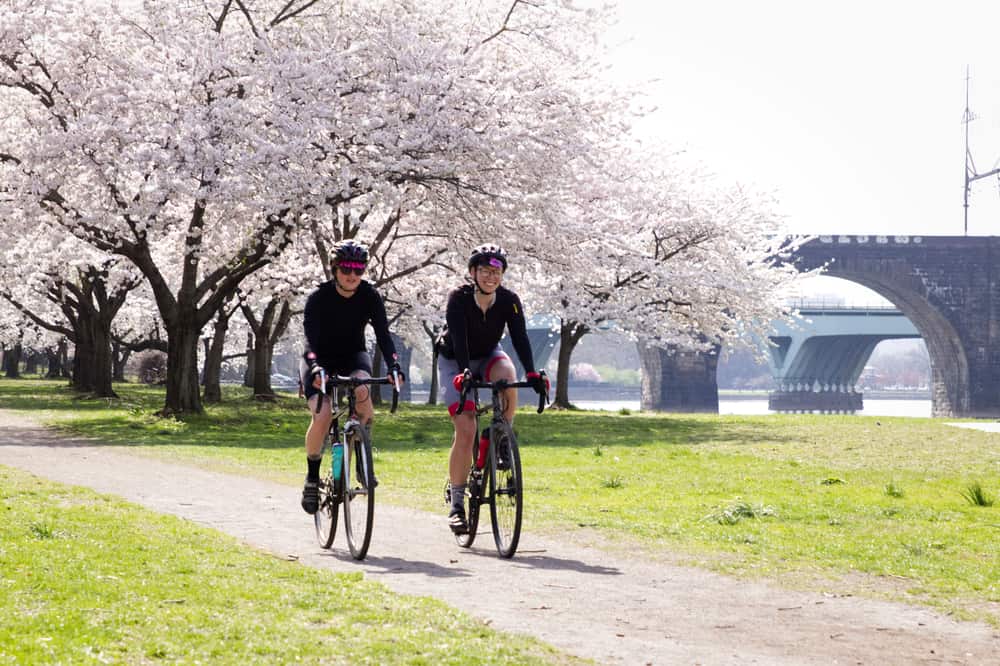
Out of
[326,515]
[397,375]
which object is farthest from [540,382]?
[326,515]

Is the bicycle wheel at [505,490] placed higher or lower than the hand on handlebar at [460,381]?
lower

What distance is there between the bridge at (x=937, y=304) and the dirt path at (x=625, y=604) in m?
62.6

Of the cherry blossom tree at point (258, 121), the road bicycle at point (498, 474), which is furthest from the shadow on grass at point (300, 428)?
the road bicycle at point (498, 474)

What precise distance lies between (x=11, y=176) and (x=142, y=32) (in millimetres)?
3820

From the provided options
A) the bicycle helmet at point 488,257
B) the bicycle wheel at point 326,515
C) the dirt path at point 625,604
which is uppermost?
the bicycle helmet at point 488,257

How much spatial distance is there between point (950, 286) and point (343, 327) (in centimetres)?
7061

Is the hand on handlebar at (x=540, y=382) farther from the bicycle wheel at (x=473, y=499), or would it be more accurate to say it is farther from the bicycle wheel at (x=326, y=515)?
the bicycle wheel at (x=326, y=515)

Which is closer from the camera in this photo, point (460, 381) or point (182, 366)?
point (460, 381)

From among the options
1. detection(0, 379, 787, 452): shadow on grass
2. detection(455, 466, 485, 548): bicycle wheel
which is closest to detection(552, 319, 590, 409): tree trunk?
detection(0, 379, 787, 452): shadow on grass

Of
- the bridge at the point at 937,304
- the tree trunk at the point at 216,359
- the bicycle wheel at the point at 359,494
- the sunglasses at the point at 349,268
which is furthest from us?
the bridge at the point at 937,304

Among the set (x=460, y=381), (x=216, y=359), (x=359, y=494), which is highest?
(x=216, y=359)

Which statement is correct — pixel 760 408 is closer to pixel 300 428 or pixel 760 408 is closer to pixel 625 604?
pixel 300 428

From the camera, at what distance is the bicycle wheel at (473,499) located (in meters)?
8.52

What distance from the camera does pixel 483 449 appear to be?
851 centimetres
